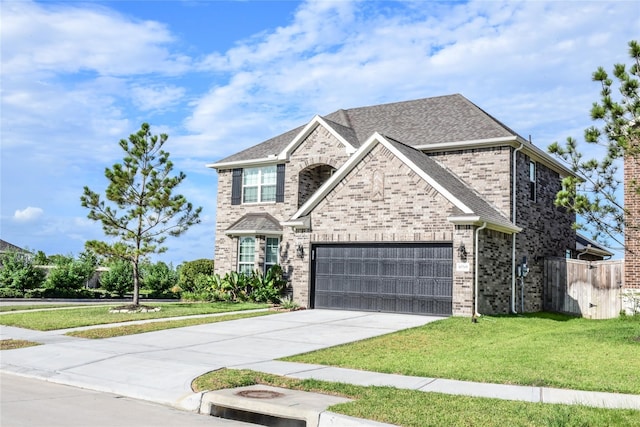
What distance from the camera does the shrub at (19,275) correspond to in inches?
1179

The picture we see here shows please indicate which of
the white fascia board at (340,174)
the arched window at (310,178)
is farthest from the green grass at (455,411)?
the arched window at (310,178)

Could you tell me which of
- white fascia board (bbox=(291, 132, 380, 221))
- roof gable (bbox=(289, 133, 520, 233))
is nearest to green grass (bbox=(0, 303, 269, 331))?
white fascia board (bbox=(291, 132, 380, 221))

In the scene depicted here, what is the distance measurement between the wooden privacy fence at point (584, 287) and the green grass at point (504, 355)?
4.10 m

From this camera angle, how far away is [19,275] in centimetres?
2994

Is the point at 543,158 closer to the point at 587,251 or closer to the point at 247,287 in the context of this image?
the point at 587,251

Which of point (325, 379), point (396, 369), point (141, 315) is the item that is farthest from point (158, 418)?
point (141, 315)

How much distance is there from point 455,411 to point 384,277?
1294 centimetres

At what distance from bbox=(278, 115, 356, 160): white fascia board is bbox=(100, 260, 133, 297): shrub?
40.1ft

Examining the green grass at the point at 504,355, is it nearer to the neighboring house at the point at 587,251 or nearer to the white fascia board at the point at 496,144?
the white fascia board at the point at 496,144

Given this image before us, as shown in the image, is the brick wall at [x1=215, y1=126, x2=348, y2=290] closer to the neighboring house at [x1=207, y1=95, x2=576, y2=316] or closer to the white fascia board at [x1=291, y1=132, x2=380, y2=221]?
the neighboring house at [x1=207, y1=95, x2=576, y2=316]

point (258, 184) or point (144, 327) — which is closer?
point (144, 327)

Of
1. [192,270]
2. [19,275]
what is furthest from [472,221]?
[19,275]

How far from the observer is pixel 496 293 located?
2039 centimetres

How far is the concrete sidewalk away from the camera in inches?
347
